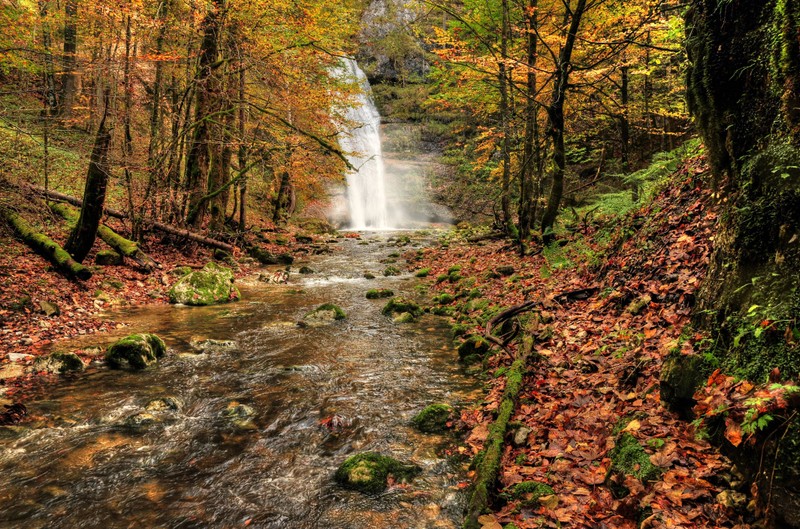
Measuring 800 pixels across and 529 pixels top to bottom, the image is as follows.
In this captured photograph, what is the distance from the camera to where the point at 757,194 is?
125 inches

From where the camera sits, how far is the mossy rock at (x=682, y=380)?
3.12 meters

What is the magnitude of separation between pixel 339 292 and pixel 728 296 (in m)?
9.24

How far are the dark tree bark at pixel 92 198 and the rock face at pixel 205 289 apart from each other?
1.98 meters

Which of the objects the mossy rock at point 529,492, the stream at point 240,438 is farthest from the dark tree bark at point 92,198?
the mossy rock at point 529,492

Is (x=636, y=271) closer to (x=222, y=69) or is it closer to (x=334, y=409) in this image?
(x=334, y=409)

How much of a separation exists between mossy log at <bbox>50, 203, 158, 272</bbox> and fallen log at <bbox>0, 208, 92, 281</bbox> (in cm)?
182

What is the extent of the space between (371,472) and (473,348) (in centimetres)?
313

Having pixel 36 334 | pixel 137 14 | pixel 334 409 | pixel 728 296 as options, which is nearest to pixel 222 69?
pixel 137 14

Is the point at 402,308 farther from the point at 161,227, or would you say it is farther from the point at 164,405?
the point at 161,227

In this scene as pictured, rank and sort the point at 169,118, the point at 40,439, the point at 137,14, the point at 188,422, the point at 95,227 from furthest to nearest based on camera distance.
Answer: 1. the point at 169,118
2. the point at 137,14
3. the point at 95,227
4. the point at 188,422
5. the point at 40,439

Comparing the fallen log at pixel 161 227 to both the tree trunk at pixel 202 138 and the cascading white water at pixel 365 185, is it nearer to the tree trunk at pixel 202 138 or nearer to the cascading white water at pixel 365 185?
the tree trunk at pixel 202 138

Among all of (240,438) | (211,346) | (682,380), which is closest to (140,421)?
(240,438)

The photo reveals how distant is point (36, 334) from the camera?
21.4 ft

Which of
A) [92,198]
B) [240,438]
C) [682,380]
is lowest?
[240,438]
